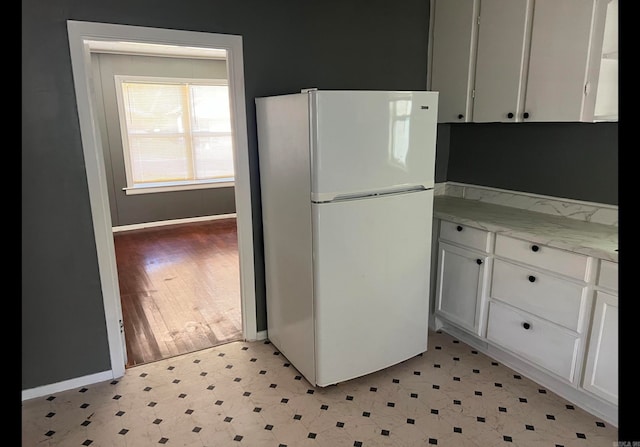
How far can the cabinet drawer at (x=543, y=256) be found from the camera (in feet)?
7.07

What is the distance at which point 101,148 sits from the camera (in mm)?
2389

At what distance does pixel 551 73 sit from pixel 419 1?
1.20 metres

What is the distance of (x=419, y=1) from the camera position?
3.09 meters

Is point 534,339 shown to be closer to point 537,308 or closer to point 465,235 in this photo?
point 537,308

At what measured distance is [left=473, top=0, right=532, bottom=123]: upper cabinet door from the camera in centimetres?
252

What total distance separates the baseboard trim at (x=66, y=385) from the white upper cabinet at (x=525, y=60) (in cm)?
286

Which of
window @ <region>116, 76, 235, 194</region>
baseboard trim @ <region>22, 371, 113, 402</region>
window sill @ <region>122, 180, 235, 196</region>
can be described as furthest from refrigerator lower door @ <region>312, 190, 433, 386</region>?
window sill @ <region>122, 180, 235, 196</region>

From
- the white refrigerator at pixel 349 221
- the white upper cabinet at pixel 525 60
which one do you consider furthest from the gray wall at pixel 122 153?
the white upper cabinet at pixel 525 60

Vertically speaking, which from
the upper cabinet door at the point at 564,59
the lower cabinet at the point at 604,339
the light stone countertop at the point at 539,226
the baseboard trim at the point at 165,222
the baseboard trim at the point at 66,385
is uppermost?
the upper cabinet door at the point at 564,59

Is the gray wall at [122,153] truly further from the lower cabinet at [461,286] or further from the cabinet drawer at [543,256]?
the cabinet drawer at [543,256]

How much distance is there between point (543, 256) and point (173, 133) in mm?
5460

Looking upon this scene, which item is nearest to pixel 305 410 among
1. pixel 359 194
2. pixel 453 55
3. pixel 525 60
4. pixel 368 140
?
pixel 359 194

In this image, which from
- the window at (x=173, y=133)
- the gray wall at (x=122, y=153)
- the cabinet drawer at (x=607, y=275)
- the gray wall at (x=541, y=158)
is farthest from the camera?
the window at (x=173, y=133)

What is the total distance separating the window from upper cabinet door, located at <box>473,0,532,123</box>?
157 inches
